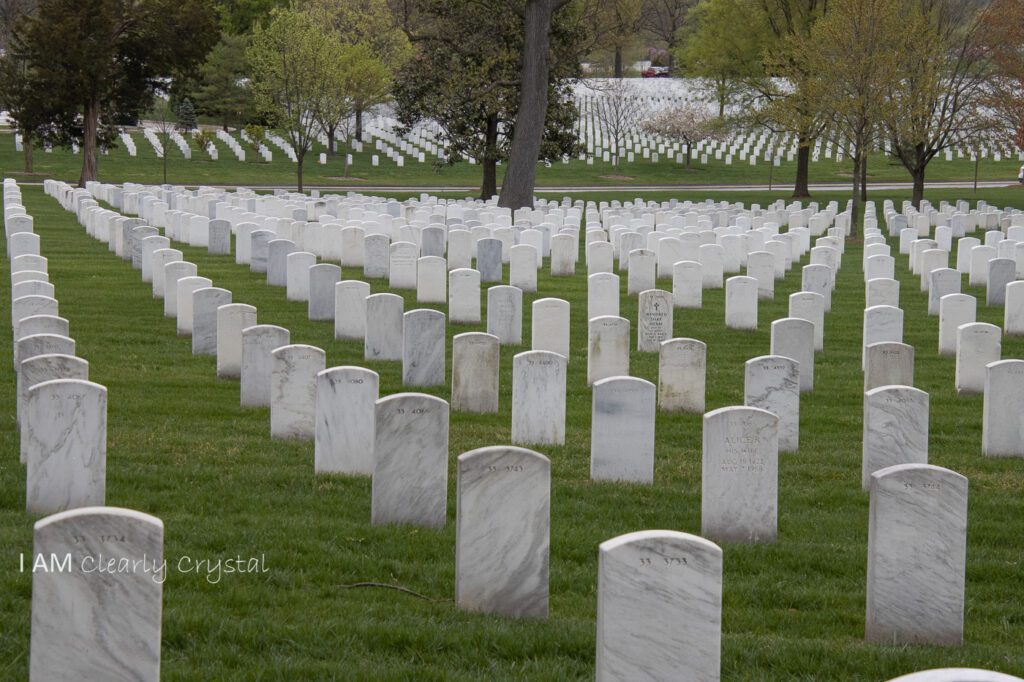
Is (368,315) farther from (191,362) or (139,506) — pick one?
(139,506)

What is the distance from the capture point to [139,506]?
7582 mm

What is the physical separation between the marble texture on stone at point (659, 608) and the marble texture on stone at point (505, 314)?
910 cm

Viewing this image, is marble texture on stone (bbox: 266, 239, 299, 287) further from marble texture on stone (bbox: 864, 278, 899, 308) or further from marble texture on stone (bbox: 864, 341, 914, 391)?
marble texture on stone (bbox: 864, 341, 914, 391)

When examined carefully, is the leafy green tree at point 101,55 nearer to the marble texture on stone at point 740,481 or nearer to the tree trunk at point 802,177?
the tree trunk at point 802,177

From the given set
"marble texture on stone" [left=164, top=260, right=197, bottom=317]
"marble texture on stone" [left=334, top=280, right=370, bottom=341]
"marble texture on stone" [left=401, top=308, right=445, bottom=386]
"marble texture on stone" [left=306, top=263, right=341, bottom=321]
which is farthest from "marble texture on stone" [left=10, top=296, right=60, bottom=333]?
"marble texture on stone" [left=306, top=263, right=341, bottom=321]

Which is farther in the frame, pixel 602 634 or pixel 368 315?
pixel 368 315

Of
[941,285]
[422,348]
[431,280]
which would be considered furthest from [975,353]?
[431,280]

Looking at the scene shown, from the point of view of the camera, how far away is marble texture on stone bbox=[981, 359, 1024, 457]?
970cm

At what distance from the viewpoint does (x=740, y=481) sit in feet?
24.5

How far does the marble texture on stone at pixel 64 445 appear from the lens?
23.8ft

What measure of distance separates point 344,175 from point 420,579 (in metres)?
48.7

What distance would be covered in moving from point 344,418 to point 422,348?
340 cm

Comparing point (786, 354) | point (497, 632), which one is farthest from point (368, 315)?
point (497, 632)

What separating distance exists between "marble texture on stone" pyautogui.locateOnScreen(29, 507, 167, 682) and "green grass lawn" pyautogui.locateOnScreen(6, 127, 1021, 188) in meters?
44.8
